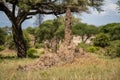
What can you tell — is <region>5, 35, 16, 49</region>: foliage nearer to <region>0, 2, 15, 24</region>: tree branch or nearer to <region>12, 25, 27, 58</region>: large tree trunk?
<region>12, 25, 27, 58</region>: large tree trunk

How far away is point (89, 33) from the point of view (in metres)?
88.7

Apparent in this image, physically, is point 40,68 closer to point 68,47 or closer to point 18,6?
point 68,47

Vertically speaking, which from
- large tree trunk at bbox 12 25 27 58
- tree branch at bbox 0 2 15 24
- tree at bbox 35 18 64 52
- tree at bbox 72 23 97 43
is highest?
tree branch at bbox 0 2 15 24

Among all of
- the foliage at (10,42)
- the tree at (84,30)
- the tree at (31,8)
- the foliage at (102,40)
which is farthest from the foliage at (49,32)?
the tree at (31,8)

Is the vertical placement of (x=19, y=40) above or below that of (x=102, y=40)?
above

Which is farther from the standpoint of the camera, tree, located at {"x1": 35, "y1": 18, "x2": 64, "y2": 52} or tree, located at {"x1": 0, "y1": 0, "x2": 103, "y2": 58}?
tree, located at {"x1": 35, "y1": 18, "x2": 64, "y2": 52}

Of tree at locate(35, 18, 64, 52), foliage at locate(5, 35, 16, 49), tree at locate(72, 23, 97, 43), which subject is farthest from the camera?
tree at locate(72, 23, 97, 43)

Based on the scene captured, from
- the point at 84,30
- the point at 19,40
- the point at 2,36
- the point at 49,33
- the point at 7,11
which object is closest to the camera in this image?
the point at 7,11

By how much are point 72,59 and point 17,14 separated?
13.2m

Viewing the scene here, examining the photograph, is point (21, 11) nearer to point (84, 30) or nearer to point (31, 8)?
point (31, 8)

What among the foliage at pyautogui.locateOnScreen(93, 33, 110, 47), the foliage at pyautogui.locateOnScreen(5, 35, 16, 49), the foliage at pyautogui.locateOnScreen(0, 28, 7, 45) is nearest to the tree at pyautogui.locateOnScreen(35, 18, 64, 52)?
the foliage at pyautogui.locateOnScreen(5, 35, 16, 49)

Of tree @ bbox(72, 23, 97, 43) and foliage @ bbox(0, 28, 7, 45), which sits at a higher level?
foliage @ bbox(0, 28, 7, 45)

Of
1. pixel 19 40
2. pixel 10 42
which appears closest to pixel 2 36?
pixel 10 42

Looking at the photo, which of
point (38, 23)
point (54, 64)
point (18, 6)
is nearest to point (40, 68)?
point (54, 64)
